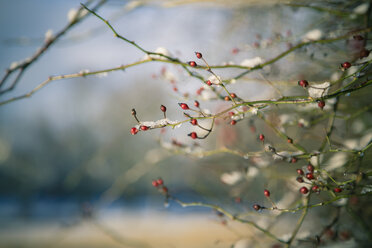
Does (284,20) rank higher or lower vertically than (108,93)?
lower

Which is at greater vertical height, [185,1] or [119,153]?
[119,153]

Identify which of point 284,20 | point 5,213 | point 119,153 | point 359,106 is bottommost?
point 359,106

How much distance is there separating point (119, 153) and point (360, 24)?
20065 millimetres

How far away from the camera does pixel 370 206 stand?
6.46 feet

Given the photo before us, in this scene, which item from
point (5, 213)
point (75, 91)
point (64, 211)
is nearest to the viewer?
point (5, 213)

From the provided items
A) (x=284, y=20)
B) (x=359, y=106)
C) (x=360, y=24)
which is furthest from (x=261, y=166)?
(x=284, y=20)

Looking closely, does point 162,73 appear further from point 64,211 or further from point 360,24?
point 64,211

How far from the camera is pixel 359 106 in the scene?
1.90m

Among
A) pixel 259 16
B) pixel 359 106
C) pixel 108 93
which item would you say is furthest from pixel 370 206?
pixel 108 93

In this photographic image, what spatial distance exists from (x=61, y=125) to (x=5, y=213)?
7.54 metres

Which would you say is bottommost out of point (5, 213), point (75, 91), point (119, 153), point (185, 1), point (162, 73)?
point (162, 73)

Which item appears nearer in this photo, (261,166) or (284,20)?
(261,166)

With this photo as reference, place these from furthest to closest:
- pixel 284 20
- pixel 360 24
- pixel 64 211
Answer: pixel 64 211 → pixel 284 20 → pixel 360 24

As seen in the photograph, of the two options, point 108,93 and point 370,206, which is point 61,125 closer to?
point 108,93
